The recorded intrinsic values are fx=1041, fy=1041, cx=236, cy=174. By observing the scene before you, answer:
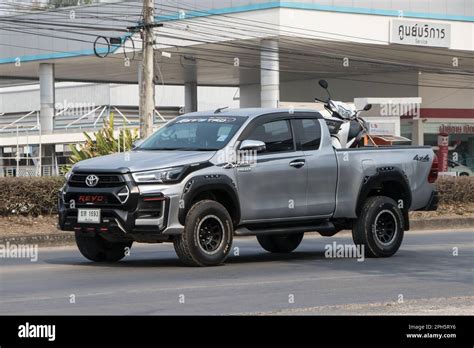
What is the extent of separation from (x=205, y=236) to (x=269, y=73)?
30.0m

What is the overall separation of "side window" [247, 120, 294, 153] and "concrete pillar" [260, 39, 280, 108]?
27735 mm

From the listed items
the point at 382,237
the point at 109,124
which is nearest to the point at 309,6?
the point at 109,124

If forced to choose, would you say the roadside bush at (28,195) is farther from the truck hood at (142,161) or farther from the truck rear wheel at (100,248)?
the truck hood at (142,161)

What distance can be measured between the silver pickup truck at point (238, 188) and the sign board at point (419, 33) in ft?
90.4

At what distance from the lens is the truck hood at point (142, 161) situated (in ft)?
43.0

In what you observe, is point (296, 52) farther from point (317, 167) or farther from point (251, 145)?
point (251, 145)

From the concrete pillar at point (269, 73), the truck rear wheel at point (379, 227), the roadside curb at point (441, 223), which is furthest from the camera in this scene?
the concrete pillar at point (269, 73)

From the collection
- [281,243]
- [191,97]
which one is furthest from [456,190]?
[191,97]

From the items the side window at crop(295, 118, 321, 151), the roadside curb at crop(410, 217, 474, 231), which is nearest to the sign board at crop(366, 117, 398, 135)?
the roadside curb at crop(410, 217, 474, 231)

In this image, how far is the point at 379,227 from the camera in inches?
613

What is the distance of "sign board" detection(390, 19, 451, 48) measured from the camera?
1690 inches

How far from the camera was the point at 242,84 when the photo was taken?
6097 centimetres

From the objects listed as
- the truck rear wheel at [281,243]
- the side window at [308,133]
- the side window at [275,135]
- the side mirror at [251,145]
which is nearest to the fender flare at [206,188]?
the side mirror at [251,145]

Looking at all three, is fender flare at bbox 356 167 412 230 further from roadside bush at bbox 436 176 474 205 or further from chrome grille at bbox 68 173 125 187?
roadside bush at bbox 436 176 474 205
